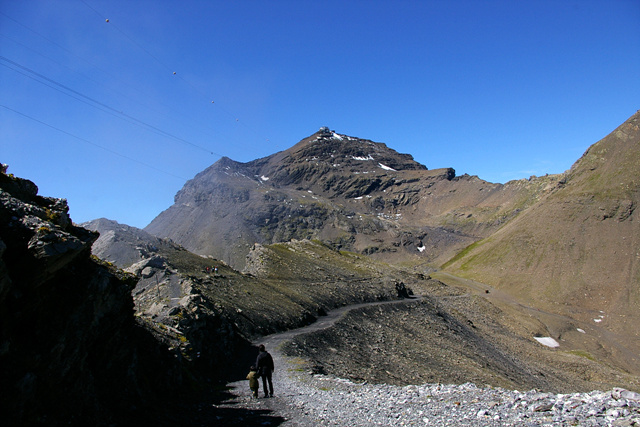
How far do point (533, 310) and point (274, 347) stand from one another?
3718 inches

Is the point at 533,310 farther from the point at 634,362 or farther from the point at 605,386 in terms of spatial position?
the point at 605,386

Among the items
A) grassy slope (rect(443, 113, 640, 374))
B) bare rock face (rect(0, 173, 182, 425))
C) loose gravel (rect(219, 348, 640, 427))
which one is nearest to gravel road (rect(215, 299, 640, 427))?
loose gravel (rect(219, 348, 640, 427))

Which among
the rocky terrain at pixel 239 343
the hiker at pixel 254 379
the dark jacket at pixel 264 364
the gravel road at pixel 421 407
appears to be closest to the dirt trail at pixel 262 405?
the gravel road at pixel 421 407

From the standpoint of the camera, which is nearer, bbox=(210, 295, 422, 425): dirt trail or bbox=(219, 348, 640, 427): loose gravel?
bbox=(219, 348, 640, 427): loose gravel

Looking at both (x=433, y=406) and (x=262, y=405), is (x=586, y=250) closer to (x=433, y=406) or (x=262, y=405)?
(x=433, y=406)

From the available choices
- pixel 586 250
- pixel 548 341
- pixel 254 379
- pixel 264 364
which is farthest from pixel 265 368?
pixel 586 250

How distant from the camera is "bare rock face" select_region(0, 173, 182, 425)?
7.75 metres

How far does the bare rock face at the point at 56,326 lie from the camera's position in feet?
25.4

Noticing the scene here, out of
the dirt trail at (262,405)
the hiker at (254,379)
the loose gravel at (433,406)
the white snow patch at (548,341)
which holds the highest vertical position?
the hiker at (254,379)

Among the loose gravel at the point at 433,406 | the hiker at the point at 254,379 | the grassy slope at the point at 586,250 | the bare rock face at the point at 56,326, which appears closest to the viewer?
the bare rock face at the point at 56,326

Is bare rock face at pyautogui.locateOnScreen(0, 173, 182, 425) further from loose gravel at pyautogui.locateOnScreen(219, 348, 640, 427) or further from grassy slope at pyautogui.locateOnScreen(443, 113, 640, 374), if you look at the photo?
grassy slope at pyautogui.locateOnScreen(443, 113, 640, 374)

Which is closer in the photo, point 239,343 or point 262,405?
point 262,405

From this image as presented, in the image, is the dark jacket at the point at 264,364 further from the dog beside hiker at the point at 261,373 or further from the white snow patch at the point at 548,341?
the white snow patch at the point at 548,341

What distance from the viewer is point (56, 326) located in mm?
8875
